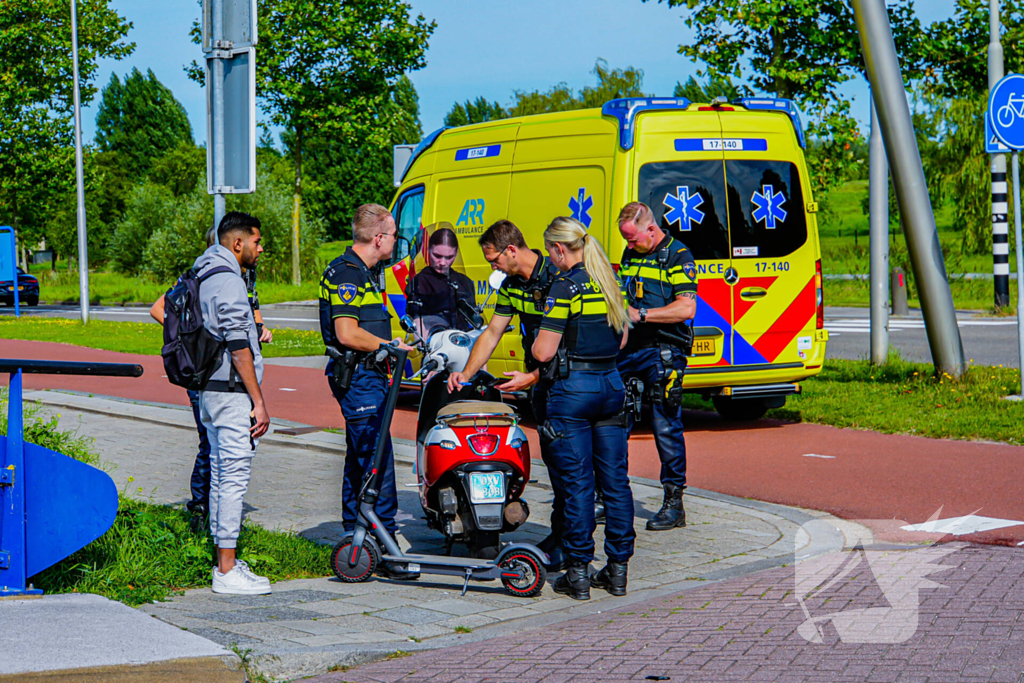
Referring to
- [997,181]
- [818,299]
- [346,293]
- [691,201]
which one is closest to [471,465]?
[346,293]

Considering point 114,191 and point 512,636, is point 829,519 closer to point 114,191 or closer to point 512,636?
point 512,636

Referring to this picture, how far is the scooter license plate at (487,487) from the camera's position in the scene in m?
5.49

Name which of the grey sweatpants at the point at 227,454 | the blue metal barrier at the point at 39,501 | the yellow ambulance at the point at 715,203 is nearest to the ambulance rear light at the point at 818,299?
the yellow ambulance at the point at 715,203

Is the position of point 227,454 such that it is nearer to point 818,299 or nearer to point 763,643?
point 763,643

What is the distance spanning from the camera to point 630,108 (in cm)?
977

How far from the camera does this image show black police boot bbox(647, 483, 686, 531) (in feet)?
21.7

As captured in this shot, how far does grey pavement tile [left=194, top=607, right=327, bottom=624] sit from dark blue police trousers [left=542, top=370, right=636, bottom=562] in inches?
49.2

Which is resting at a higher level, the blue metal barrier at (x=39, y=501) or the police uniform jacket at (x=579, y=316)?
the police uniform jacket at (x=579, y=316)

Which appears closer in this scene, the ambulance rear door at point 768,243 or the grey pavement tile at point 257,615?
the grey pavement tile at point 257,615

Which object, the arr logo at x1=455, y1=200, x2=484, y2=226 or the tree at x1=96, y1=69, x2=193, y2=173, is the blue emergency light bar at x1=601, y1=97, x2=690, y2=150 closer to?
the arr logo at x1=455, y1=200, x2=484, y2=226

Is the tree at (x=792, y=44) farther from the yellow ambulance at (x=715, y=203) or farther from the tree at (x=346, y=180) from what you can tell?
the tree at (x=346, y=180)

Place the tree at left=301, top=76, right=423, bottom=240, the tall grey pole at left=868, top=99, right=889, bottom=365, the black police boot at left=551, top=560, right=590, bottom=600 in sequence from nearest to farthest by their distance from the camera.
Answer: the black police boot at left=551, top=560, right=590, bottom=600
the tall grey pole at left=868, top=99, right=889, bottom=365
the tree at left=301, top=76, right=423, bottom=240

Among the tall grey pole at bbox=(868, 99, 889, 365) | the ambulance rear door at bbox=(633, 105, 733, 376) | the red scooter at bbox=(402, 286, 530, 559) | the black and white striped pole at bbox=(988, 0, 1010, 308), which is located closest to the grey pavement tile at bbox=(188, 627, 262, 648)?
the red scooter at bbox=(402, 286, 530, 559)

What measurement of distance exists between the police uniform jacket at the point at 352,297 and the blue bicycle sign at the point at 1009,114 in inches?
294
